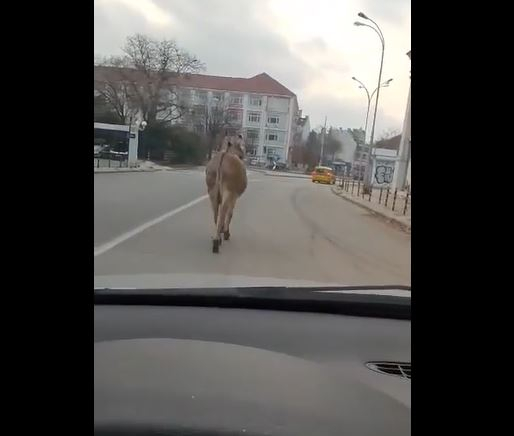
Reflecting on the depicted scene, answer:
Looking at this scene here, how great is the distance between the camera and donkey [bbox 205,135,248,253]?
422cm

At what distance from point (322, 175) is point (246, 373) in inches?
127

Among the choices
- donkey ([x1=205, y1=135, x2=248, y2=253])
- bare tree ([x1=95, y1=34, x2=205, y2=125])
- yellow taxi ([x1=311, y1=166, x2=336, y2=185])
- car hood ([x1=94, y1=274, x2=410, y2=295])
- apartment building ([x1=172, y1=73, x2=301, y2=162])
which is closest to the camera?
bare tree ([x1=95, y1=34, x2=205, y2=125])

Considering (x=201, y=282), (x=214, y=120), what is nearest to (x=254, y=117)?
(x=214, y=120)

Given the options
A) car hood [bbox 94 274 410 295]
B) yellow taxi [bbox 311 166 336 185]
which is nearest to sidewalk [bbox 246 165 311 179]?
yellow taxi [bbox 311 166 336 185]

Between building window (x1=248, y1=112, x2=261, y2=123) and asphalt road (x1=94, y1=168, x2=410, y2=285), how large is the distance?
522 millimetres

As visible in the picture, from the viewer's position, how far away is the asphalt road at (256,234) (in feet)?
12.8

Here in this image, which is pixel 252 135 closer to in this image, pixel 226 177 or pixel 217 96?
pixel 226 177

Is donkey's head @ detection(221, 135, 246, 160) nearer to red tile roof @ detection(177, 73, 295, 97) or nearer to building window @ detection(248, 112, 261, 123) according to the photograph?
building window @ detection(248, 112, 261, 123)
